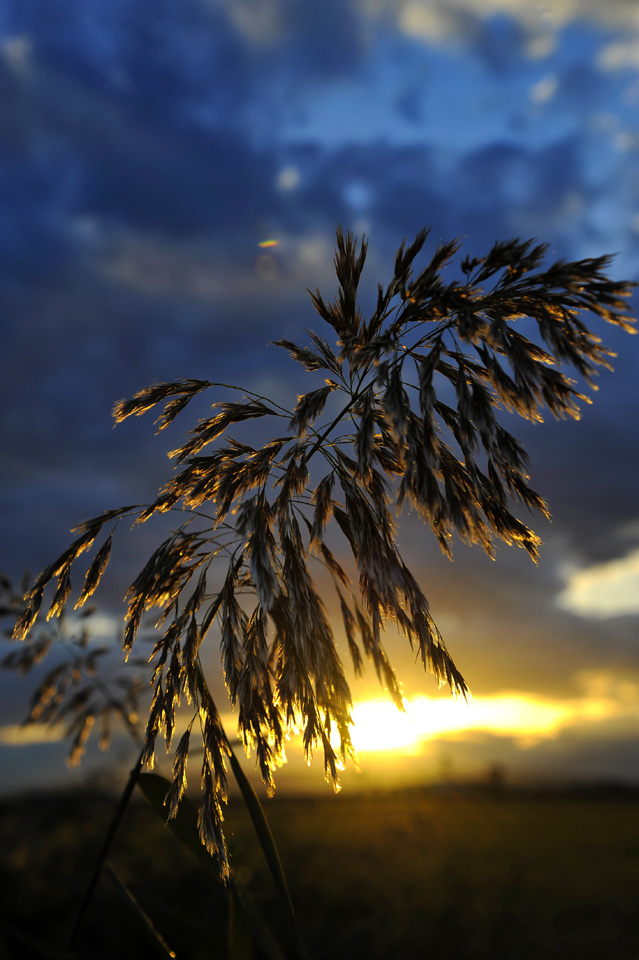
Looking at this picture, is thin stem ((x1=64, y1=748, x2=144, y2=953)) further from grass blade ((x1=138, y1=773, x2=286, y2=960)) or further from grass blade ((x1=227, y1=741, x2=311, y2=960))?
grass blade ((x1=227, y1=741, x2=311, y2=960))

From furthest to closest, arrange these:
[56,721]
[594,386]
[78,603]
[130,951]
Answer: [56,721]
[130,951]
[78,603]
[594,386]

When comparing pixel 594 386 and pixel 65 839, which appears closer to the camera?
pixel 594 386

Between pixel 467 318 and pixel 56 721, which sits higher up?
pixel 467 318

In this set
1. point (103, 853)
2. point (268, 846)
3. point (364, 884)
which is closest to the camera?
point (268, 846)

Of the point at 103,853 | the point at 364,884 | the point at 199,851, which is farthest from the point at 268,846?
the point at 364,884

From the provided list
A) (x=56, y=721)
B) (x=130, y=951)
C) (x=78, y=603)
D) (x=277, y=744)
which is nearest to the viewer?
(x=277, y=744)

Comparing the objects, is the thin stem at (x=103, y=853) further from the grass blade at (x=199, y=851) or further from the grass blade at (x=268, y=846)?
the grass blade at (x=268, y=846)

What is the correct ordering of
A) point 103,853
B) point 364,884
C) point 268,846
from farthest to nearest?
point 364,884 < point 103,853 < point 268,846

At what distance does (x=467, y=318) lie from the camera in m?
2.44

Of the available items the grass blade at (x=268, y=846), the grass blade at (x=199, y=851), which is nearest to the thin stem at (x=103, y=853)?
the grass blade at (x=199, y=851)

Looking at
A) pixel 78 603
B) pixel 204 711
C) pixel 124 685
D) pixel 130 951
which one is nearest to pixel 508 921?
pixel 130 951

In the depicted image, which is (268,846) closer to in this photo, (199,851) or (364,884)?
(199,851)

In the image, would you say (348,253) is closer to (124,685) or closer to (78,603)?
(78,603)

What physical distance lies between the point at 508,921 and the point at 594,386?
5.23 meters
